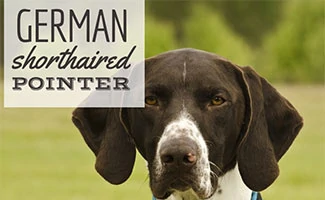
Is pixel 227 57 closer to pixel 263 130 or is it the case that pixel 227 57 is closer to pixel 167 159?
pixel 263 130

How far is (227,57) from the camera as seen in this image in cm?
3509

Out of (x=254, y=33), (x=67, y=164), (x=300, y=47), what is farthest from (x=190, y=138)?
(x=254, y=33)

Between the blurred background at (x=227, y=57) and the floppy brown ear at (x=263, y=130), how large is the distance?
58 centimetres

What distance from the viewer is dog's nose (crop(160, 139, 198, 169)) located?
5.29 m

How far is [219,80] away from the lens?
575 cm

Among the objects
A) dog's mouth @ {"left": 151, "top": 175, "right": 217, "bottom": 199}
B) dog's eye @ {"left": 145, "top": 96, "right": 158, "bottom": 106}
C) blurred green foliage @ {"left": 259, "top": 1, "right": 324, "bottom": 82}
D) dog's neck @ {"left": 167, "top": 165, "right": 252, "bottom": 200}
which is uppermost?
dog's eye @ {"left": 145, "top": 96, "right": 158, "bottom": 106}

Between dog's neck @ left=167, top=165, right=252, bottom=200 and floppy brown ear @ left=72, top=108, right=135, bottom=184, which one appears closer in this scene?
dog's neck @ left=167, top=165, right=252, bottom=200

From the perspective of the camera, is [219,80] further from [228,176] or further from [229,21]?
[229,21]

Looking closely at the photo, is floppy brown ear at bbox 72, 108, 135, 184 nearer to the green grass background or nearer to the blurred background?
the blurred background

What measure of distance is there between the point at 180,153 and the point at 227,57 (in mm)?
29919

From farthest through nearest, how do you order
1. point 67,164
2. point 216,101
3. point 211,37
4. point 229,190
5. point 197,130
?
1. point 211,37
2. point 67,164
3. point 229,190
4. point 216,101
5. point 197,130

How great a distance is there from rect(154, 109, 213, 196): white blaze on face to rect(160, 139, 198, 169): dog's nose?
0.03 metres

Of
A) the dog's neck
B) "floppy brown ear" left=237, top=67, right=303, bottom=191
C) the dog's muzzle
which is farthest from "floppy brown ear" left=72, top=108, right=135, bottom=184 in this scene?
"floppy brown ear" left=237, top=67, right=303, bottom=191

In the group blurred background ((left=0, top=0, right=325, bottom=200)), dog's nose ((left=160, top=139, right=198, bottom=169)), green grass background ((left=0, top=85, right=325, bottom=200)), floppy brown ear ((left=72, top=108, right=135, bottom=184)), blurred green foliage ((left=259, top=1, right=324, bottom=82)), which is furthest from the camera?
blurred green foliage ((left=259, top=1, right=324, bottom=82))
